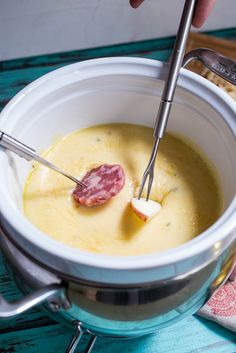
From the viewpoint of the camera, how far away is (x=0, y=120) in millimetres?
714

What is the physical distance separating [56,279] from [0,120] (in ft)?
0.72

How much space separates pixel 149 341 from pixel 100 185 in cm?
26

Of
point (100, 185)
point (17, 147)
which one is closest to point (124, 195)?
point (100, 185)

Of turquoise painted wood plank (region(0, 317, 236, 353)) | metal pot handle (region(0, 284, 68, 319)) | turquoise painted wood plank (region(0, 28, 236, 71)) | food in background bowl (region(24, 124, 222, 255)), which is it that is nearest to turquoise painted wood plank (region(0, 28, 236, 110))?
turquoise painted wood plank (region(0, 28, 236, 71))

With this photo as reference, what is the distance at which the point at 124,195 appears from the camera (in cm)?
77

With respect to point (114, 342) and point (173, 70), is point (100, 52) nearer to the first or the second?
point (173, 70)

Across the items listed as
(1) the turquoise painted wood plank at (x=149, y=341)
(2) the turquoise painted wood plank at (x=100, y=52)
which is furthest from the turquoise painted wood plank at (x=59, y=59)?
(1) the turquoise painted wood plank at (x=149, y=341)

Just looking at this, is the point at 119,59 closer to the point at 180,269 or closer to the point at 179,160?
the point at 179,160

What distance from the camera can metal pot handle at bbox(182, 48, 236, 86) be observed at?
78 cm

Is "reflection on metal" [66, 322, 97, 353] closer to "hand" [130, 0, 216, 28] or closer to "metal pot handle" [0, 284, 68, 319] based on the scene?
"metal pot handle" [0, 284, 68, 319]

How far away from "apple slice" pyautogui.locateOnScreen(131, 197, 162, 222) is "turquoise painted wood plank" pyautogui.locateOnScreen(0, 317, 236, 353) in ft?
0.73

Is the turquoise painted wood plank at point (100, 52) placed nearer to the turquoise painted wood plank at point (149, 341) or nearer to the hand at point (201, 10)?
the hand at point (201, 10)

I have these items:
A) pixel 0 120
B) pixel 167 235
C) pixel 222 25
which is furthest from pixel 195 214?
pixel 222 25

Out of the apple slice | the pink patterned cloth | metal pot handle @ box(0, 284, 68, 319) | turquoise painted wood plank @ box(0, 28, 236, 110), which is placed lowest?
metal pot handle @ box(0, 284, 68, 319)
